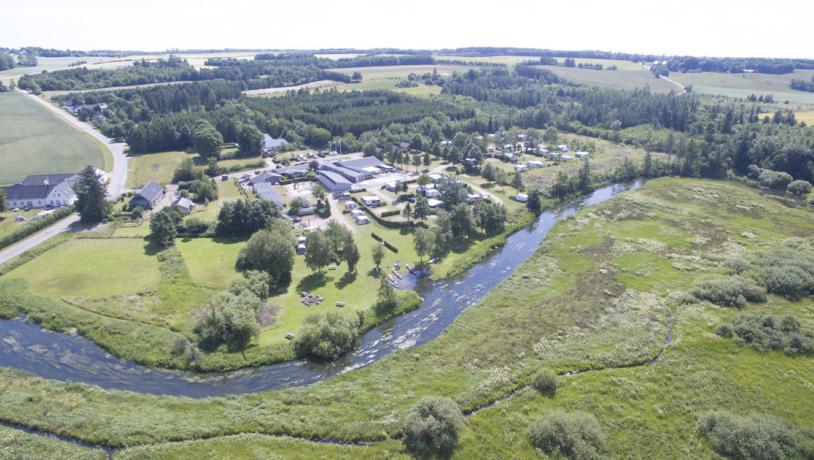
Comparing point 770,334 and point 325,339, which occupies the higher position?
point 770,334

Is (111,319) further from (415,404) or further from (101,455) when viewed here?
(415,404)

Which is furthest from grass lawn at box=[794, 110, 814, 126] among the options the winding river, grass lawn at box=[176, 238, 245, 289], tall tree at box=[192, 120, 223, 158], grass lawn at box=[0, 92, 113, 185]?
grass lawn at box=[0, 92, 113, 185]

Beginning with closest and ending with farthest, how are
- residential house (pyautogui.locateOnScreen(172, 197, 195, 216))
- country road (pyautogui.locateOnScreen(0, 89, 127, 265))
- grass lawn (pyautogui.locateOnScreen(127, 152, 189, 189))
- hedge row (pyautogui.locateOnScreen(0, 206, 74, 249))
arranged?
1. country road (pyautogui.locateOnScreen(0, 89, 127, 265))
2. hedge row (pyautogui.locateOnScreen(0, 206, 74, 249))
3. residential house (pyautogui.locateOnScreen(172, 197, 195, 216))
4. grass lawn (pyautogui.locateOnScreen(127, 152, 189, 189))

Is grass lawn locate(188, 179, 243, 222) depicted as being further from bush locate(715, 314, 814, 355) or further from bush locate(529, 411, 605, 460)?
bush locate(715, 314, 814, 355)

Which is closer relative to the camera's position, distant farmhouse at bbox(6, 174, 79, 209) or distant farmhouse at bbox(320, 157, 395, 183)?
distant farmhouse at bbox(6, 174, 79, 209)

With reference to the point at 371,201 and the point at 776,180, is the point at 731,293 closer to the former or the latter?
the point at 371,201

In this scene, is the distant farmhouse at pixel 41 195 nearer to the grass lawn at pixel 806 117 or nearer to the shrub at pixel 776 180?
the shrub at pixel 776 180

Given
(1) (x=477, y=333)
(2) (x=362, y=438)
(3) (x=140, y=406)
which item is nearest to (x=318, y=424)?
(2) (x=362, y=438)

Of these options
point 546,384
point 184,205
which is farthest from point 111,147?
point 546,384
